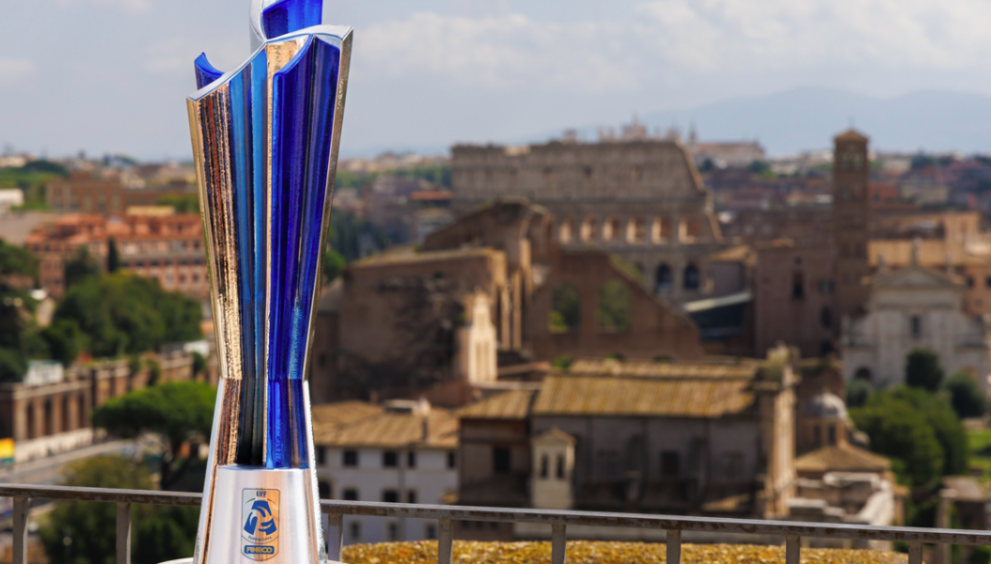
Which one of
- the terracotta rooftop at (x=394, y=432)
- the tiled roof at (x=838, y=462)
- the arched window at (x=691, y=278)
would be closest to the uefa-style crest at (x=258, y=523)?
the terracotta rooftop at (x=394, y=432)

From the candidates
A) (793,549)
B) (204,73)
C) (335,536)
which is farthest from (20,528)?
(793,549)

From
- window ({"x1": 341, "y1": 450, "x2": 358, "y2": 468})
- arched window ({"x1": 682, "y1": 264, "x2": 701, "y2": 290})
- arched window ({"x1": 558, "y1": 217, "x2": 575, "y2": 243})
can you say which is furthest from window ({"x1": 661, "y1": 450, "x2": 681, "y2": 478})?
arched window ({"x1": 558, "y1": 217, "x2": 575, "y2": 243})

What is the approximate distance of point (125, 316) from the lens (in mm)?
49344

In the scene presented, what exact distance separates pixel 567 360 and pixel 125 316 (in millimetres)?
18855

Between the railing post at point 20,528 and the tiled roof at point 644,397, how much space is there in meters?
15.8

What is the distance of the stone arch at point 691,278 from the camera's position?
56156 mm

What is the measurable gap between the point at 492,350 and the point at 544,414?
11.1m

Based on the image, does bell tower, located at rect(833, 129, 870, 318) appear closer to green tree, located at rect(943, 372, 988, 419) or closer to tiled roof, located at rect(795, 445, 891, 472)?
green tree, located at rect(943, 372, 988, 419)

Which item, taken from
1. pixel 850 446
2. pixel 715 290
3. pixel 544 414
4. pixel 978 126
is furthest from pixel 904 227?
pixel 978 126

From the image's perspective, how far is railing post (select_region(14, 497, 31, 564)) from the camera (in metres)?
4.77

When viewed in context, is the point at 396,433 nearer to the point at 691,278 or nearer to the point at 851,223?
the point at 851,223

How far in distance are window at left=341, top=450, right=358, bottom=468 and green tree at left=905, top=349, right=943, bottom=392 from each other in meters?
23.1

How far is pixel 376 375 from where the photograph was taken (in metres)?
30.4

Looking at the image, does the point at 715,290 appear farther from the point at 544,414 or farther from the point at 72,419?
the point at 544,414
